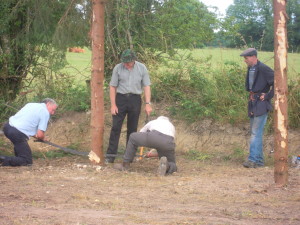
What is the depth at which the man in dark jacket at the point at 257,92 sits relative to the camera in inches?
379

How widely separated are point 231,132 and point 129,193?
508 cm

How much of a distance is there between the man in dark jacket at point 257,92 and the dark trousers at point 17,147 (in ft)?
13.7

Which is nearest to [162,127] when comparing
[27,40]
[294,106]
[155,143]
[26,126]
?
[155,143]

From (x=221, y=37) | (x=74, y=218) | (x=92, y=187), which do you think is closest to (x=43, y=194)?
(x=92, y=187)

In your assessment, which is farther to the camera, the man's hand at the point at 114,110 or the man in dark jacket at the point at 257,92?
the man's hand at the point at 114,110

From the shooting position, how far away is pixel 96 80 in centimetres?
966

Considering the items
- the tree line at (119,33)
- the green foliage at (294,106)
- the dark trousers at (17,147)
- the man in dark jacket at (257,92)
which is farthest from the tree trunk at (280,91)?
the tree line at (119,33)

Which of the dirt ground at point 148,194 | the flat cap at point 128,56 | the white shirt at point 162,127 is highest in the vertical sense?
the flat cap at point 128,56

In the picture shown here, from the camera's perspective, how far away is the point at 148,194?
7547 mm

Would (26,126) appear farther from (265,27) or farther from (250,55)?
(265,27)

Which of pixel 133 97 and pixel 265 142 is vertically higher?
pixel 133 97

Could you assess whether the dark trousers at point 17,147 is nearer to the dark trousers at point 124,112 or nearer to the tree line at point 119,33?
the dark trousers at point 124,112

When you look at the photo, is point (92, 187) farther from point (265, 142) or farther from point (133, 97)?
point (265, 142)

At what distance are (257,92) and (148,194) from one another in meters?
3.39
